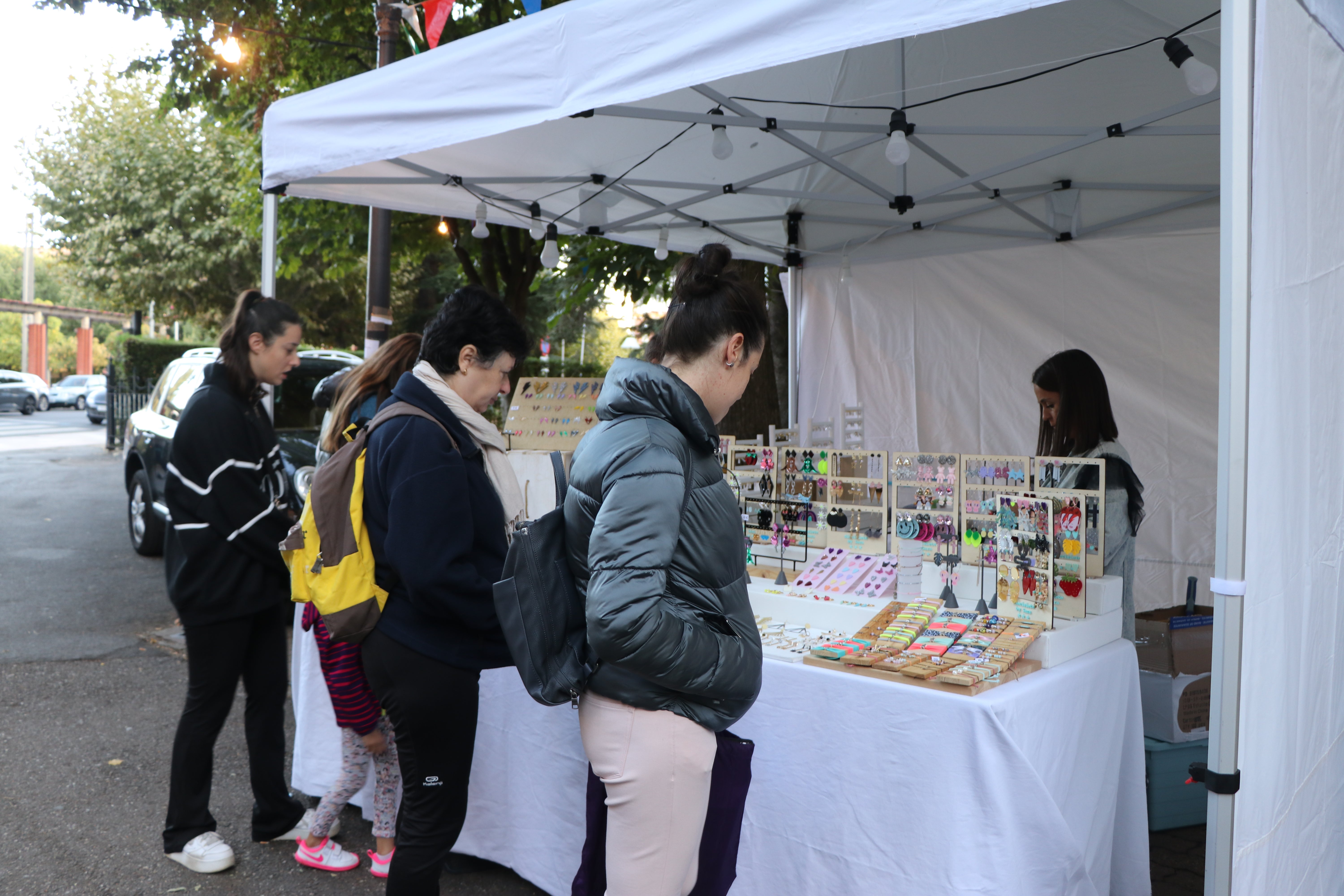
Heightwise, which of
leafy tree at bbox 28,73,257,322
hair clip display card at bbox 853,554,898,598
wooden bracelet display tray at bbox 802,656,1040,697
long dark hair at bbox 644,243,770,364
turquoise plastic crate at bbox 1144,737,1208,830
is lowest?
turquoise plastic crate at bbox 1144,737,1208,830

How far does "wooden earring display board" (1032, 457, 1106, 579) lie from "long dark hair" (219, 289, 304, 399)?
2.19m

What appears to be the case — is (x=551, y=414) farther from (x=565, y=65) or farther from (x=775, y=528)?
(x=565, y=65)

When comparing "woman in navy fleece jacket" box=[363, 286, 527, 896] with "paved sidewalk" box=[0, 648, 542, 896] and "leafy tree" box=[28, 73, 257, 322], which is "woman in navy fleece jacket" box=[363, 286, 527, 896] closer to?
"paved sidewalk" box=[0, 648, 542, 896]

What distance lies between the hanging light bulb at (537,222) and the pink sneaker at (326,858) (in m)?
3.34

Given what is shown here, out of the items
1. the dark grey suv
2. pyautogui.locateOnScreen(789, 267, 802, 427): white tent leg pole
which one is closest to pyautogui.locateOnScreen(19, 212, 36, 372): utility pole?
the dark grey suv

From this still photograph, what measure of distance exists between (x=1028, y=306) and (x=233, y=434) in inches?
158

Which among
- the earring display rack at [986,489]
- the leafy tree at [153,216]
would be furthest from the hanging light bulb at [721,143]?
the leafy tree at [153,216]

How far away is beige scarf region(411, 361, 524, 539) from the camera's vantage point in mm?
2270

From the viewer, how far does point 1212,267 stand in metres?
4.59

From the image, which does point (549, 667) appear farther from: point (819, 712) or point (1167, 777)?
point (1167, 777)

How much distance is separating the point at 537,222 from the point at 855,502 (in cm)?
305

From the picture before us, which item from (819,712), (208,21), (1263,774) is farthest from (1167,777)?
(208,21)

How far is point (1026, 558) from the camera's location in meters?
2.54

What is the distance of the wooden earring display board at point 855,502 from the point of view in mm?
3016
